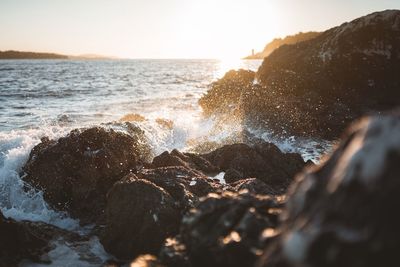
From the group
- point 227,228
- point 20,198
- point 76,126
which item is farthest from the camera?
point 76,126

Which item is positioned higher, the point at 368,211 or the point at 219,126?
the point at 368,211

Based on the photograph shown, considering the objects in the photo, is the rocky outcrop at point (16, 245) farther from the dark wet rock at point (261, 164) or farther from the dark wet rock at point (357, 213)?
the dark wet rock at point (357, 213)

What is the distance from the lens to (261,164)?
10.3 metres

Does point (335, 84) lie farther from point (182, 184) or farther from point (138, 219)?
point (138, 219)

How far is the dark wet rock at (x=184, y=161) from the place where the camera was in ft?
33.3

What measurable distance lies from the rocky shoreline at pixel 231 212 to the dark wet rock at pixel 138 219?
2 cm

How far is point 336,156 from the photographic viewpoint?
2787 mm

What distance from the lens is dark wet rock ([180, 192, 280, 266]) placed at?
3.48 m

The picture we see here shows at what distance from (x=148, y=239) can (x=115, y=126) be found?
7.00 meters

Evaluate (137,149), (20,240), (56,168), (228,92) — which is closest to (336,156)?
(20,240)

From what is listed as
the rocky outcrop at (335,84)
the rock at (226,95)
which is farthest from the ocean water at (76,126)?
the rocky outcrop at (335,84)

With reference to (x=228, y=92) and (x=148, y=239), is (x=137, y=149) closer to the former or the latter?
(x=148, y=239)

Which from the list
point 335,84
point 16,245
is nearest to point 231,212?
point 16,245

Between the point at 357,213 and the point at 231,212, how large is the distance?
1.69 meters
